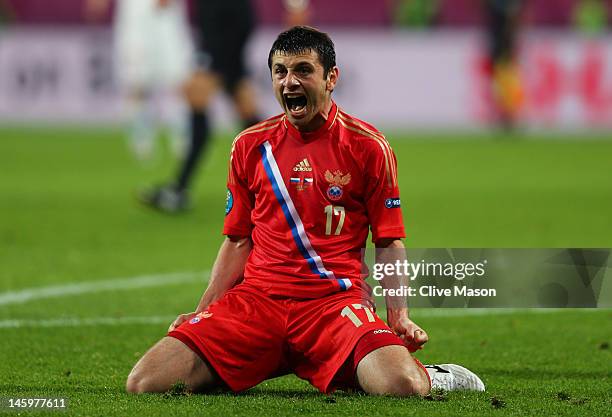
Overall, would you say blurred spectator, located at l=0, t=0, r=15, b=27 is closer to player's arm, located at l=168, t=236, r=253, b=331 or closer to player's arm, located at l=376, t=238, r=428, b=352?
player's arm, located at l=168, t=236, r=253, b=331

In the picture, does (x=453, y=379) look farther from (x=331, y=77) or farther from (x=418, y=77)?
(x=418, y=77)

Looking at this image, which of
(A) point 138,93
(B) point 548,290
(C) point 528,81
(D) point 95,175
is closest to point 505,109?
(C) point 528,81

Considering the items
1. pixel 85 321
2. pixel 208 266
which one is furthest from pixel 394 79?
pixel 85 321

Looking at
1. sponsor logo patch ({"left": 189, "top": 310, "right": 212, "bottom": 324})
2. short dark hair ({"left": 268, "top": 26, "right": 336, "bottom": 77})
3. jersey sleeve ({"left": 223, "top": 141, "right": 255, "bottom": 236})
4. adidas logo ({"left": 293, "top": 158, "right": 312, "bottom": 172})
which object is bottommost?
sponsor logo patch ({"left": 189, "top": 310, "right": 212, "bottom": 324})

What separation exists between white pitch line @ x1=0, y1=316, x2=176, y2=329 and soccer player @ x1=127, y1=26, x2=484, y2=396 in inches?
59.2

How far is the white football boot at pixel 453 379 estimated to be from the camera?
5.05m

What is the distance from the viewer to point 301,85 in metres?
5.04

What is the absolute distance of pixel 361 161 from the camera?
16.9ft

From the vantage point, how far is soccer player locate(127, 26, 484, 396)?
5012mm

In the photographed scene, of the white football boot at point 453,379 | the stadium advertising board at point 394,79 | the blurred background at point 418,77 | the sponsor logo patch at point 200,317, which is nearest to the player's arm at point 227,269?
the sponsor logo patch at point 200,317

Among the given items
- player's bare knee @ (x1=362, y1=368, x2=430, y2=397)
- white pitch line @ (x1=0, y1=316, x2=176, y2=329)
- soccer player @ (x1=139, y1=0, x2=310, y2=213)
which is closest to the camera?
player's bare knee @ (x1=362, y1=368, x2=430, y2=397)

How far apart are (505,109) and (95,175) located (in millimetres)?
7598

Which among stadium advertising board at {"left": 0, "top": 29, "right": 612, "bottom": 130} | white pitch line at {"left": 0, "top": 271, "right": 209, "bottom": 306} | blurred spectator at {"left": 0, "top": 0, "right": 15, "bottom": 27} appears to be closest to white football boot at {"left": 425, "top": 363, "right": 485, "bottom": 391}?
white pitch line at {"left": 0, "top": 271, "right": 209, "bottom": 306}

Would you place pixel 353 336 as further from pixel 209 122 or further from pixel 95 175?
pixel 95 175
